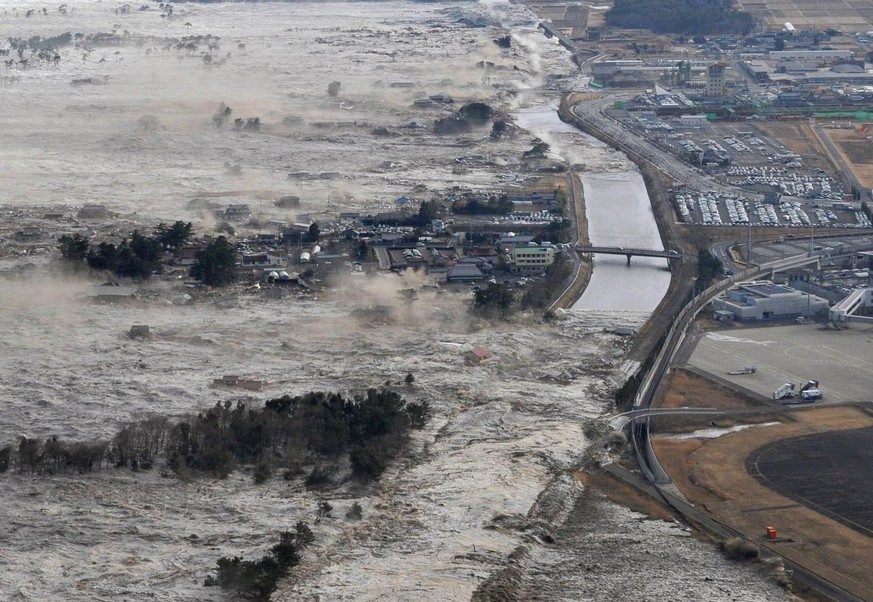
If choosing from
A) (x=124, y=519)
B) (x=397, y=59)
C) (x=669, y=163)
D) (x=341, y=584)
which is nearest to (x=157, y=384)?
(x=124, y=519)

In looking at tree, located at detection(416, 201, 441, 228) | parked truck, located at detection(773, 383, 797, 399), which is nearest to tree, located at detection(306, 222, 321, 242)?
tree, located at detection(416, 201, 441, 228)

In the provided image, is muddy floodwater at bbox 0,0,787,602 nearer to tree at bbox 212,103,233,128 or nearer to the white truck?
tree at bbox 212,103,233,128

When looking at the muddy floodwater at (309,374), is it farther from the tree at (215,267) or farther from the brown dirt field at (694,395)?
the brown dirt field at (694,395)

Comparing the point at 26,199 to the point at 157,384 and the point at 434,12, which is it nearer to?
the point at 157,384

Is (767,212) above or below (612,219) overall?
above

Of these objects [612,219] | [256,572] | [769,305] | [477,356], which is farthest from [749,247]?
[256,572]

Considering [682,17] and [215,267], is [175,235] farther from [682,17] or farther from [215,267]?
[682,17]
